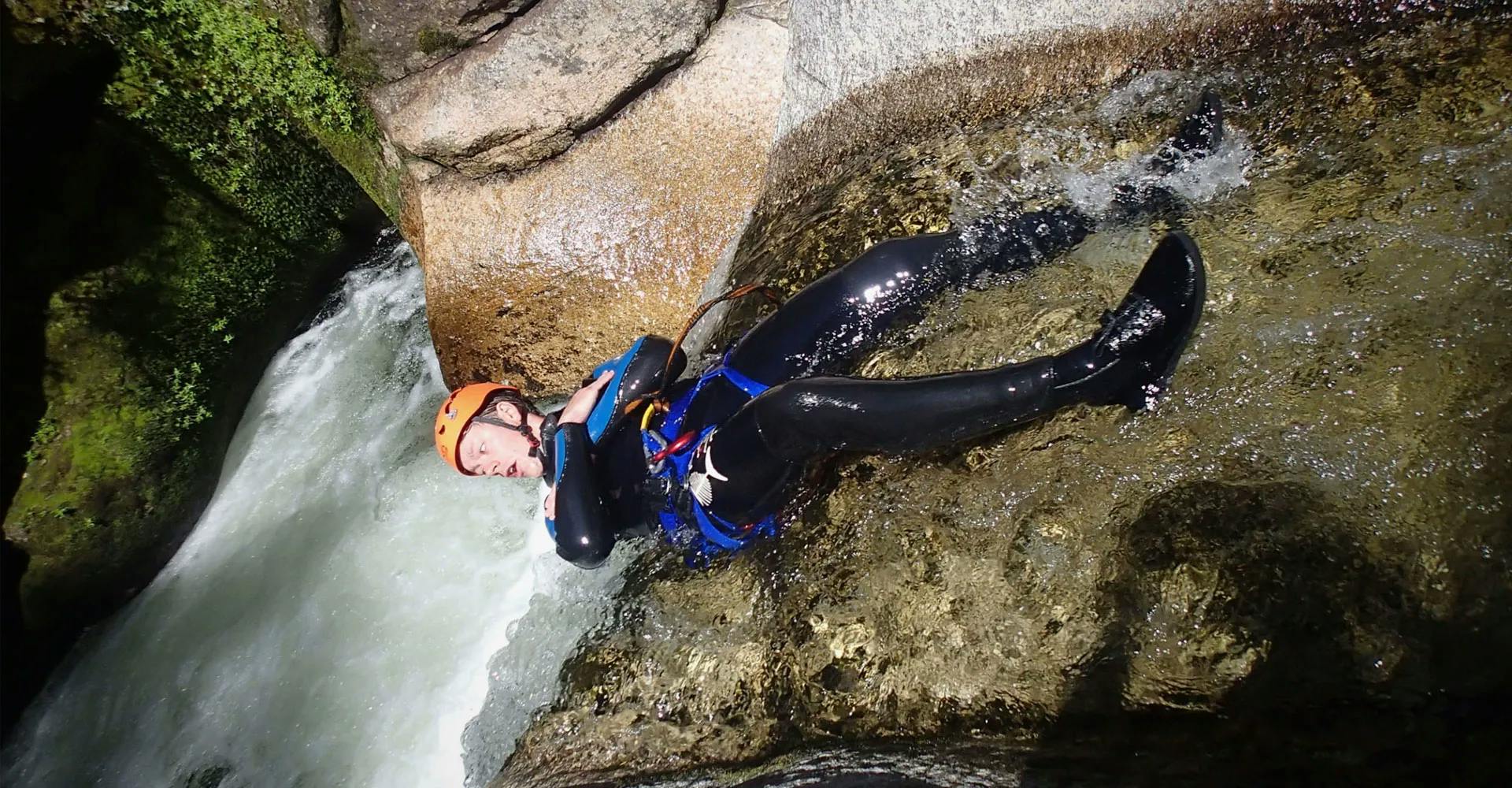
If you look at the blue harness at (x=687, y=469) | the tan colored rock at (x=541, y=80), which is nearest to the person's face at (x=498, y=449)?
the blue harness at (x=687, y=469)

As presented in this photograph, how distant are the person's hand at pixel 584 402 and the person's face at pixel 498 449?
203mm

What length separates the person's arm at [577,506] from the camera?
10.1 ft

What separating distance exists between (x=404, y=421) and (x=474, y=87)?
8.39ft

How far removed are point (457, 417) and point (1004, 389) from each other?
231cm

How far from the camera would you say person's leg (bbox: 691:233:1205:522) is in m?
2.49

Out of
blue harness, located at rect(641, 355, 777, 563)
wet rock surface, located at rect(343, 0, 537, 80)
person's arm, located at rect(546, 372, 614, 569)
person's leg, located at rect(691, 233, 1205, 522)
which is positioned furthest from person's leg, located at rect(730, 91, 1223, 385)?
wet rock surface, located at rect(343, 0, 537, 80)

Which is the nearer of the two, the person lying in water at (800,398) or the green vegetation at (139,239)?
the person lying in water at (800,398)

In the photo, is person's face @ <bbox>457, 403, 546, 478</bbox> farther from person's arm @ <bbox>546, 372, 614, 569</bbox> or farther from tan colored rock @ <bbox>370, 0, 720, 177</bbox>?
tan colored rock @ <bbox>370, 0, 720, 177</bbox>

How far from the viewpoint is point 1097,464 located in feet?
8.71

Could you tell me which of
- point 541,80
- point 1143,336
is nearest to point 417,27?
point 541,80

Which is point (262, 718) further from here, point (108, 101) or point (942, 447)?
point (942, 447)

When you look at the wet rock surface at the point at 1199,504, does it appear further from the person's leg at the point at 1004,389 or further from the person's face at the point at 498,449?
the person's face at the point at 498,449

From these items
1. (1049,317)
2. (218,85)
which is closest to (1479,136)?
(1049,317)

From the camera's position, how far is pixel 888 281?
3.09 metres
